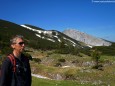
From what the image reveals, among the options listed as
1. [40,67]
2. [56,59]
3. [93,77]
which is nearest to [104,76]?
[93,77]

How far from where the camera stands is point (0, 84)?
29.5 ft

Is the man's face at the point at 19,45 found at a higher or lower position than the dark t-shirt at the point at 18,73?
higher

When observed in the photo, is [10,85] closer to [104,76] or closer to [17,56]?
[17,56]

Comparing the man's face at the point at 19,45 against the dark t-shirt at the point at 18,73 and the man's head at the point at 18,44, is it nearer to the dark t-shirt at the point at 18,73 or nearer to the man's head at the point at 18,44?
the man's head at the point at 18,44

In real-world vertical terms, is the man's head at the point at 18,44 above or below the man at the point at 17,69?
above

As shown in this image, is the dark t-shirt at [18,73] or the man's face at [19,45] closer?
the dark t-shirt at [18,73]

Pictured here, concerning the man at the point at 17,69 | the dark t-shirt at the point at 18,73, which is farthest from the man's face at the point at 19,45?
the dark t-shirt at the point at 18,73

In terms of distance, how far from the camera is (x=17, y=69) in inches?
363

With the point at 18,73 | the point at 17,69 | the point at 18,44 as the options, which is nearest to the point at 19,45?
the point at 18,44

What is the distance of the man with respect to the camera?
356 inches

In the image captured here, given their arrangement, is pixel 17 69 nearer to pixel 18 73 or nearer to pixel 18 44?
pixel 18 73

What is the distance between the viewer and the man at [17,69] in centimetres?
905

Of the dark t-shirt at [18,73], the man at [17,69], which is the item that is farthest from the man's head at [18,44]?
the dark t-shirt at [18,73]

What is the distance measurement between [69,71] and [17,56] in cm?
4427
